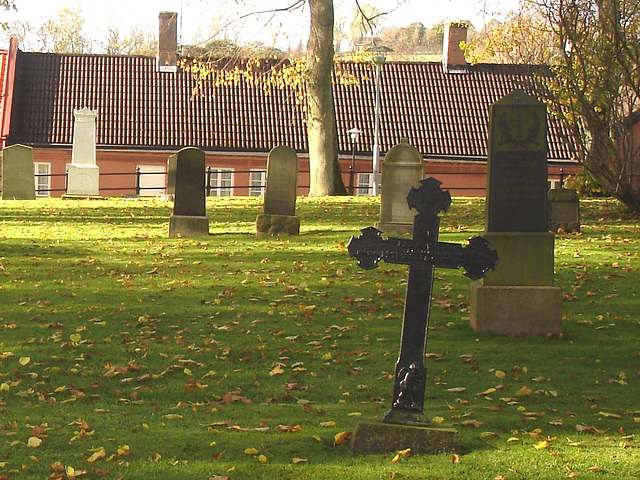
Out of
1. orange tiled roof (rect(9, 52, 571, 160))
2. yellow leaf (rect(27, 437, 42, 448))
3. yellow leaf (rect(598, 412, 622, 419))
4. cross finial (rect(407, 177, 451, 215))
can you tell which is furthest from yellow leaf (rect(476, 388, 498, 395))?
orange tiled roof (rect(9, 52, 571, 160))

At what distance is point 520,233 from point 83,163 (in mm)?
20689

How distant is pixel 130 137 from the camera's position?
4247cm

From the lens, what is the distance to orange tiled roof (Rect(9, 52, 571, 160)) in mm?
42594

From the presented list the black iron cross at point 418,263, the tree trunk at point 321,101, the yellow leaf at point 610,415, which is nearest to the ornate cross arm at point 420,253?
the black iron cross at point 418,263

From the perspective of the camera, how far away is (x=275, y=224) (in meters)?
17.5

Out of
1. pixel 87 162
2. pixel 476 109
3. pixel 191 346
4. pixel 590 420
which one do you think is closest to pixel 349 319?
pixel 191 346

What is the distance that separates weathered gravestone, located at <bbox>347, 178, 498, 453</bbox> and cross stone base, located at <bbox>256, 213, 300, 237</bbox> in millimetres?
10944

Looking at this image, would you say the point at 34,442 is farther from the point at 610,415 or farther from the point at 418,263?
the point at 610,415

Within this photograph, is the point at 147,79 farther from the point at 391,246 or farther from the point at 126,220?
the point at 391,246

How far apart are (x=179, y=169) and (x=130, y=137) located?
26419 mm

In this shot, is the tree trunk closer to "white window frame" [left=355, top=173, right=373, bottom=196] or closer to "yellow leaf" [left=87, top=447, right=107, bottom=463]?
"white window frame" [left=355, top=173, right=373, bottom=196]

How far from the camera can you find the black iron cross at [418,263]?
20.5 ft

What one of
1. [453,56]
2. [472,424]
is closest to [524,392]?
[472,424]

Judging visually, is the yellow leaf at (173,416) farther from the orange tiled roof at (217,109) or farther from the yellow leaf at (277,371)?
the orange tiled roof at (217,109)
